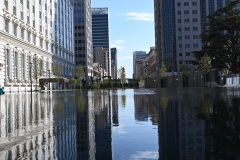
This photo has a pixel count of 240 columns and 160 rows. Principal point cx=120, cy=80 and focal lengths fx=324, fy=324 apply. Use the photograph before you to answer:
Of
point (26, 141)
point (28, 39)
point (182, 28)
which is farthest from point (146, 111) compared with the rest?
point (182, 28)

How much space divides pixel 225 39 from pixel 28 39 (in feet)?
136

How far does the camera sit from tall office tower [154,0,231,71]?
137250 millimetres

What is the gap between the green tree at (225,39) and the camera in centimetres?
5941

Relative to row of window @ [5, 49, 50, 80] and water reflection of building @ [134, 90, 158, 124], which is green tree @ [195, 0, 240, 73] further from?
water reflection of building @ [134, 90, 158, 124]

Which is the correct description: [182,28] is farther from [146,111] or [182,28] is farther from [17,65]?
[146,111]

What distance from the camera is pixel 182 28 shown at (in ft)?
451

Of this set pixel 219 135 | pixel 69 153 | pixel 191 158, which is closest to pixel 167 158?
pixel 191 158

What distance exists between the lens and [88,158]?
505cm

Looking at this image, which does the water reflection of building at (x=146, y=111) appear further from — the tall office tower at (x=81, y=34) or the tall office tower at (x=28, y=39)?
the tall office tower at (x=81, y=34)

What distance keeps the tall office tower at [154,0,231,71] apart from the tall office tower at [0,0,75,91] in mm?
49567

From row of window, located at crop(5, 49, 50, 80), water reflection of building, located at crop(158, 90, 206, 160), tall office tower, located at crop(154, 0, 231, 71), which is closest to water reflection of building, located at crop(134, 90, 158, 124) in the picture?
water reflection of building, located at crop(158, 90, 206, 160)

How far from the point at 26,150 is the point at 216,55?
58.4 m

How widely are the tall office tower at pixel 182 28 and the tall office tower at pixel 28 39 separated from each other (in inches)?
1951

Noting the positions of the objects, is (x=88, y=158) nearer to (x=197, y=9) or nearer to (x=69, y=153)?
(x=69, y=153)
